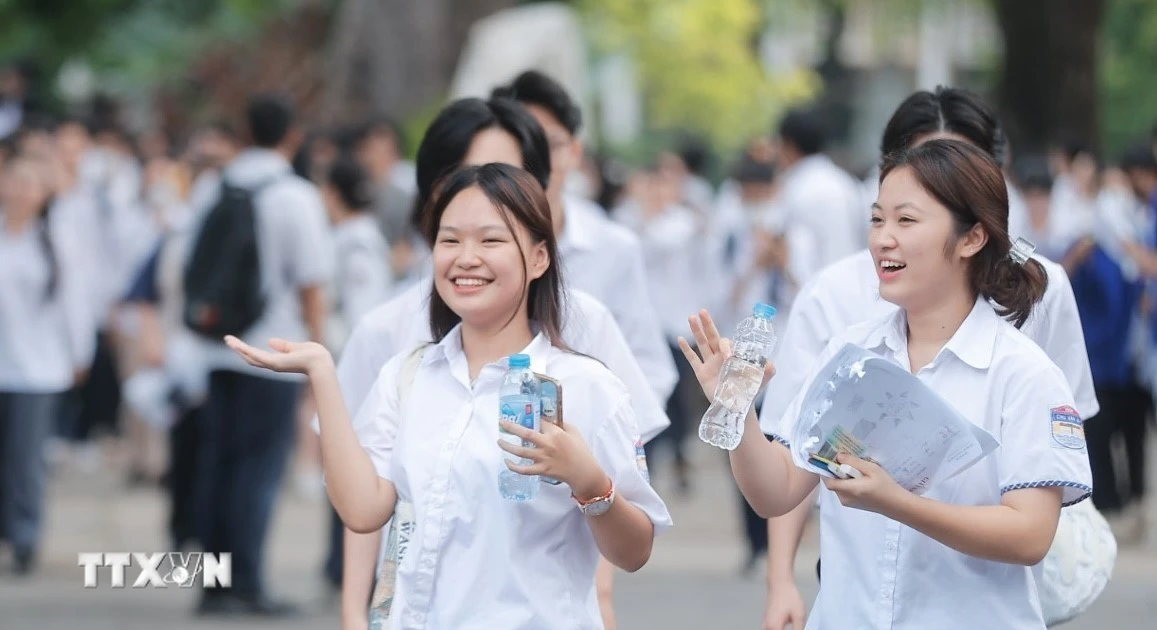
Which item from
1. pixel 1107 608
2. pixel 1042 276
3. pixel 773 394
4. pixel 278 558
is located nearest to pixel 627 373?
pixel 773 394

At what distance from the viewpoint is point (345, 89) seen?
1814cm

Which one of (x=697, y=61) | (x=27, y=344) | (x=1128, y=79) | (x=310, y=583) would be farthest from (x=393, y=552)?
(x=1128, y=79)

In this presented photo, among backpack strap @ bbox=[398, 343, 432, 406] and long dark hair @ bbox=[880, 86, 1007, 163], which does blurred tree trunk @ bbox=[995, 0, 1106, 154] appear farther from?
backpack strap @ bbox=[398, 343, 432, 406]

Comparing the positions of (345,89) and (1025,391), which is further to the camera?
(345,89)

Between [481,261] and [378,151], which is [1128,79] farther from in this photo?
[481,261]

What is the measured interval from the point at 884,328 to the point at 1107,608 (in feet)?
17.1

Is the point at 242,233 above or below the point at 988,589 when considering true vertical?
above

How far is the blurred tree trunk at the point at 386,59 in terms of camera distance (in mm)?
18016

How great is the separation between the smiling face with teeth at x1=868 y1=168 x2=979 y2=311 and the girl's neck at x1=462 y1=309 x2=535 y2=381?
30.8 inches

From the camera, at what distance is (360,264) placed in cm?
938

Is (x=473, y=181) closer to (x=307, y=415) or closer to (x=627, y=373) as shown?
(x=627, y=373)

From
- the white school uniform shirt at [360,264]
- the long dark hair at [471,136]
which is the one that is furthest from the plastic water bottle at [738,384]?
the white school uniform shirt at [360,264]

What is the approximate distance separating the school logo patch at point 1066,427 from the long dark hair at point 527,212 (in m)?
1.02

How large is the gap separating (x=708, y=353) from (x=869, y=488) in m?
Result: 0.41
